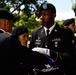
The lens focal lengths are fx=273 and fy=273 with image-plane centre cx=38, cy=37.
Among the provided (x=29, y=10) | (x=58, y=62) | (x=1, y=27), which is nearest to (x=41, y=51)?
(x=58, y=62)

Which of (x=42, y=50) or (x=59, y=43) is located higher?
(x=42, y=50)

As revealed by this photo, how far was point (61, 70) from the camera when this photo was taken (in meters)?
4.60

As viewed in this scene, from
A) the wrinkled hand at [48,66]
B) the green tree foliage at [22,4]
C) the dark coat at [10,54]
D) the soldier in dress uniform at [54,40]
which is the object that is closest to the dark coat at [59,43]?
the soldier in dress uniform at [54,40]

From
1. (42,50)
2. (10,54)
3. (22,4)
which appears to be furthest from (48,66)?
(22,4)

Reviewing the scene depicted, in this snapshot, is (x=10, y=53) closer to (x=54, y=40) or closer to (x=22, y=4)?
(x=54, y=40)

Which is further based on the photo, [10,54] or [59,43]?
[59,43]

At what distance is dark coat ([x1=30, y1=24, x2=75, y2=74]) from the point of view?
453cm

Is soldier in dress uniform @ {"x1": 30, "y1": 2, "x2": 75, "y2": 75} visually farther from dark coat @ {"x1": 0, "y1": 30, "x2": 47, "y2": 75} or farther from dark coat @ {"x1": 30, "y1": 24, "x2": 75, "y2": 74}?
dark coat @ {"x1": 0, "y1": 30, "x2": 47, "y2": 75}

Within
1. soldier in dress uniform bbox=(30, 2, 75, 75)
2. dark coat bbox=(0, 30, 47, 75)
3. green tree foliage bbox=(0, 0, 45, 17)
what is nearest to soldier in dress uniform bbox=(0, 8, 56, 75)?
dark coat bbox=(0, 30, 47, 75)

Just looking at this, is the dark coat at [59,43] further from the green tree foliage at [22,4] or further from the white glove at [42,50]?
the green tree foliage at [22,4]

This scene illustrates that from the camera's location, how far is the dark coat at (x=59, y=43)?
4531 mm

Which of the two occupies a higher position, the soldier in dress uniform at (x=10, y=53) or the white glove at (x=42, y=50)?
the soldier in dress uniform at (x=10, y=53)

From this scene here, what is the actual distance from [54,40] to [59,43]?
140 mm

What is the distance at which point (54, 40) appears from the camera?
491 centimetres
